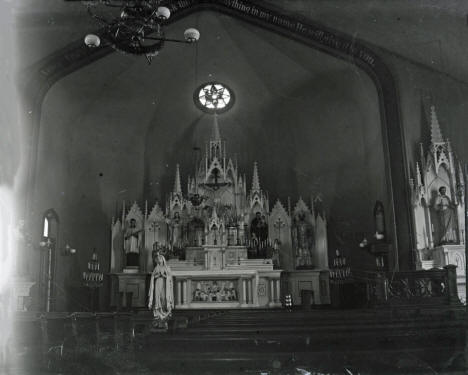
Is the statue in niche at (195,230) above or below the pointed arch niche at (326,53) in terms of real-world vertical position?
below

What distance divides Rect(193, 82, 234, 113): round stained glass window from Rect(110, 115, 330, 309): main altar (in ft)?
6.76

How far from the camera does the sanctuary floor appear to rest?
7.09m

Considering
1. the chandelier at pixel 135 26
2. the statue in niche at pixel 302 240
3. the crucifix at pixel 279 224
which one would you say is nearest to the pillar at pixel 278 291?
the statue in niche at pixel 302 240

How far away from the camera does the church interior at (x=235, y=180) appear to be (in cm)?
871

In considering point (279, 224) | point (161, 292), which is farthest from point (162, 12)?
point (279, 224)

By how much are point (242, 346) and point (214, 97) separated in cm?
1240

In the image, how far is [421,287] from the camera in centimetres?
1062

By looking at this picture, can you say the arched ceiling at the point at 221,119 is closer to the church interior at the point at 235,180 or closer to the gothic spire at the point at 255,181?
the church interior at the point at 235,180

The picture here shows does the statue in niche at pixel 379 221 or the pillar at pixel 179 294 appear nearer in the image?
the statue in niche at pixel 379 221

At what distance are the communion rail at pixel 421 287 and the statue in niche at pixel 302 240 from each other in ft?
16.3

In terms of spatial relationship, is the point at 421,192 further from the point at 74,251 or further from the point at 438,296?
the point at 74,251

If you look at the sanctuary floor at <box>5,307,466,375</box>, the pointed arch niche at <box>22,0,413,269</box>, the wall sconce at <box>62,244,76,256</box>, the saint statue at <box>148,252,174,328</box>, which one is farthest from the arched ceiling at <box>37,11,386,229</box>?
the sanctuary floor at <box>5,307,466,375</box>

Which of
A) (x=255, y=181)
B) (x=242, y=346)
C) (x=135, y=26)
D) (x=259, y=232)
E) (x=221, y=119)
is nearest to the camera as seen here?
(x=242, y=346)

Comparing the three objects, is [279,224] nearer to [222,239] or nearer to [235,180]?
[235,180]
